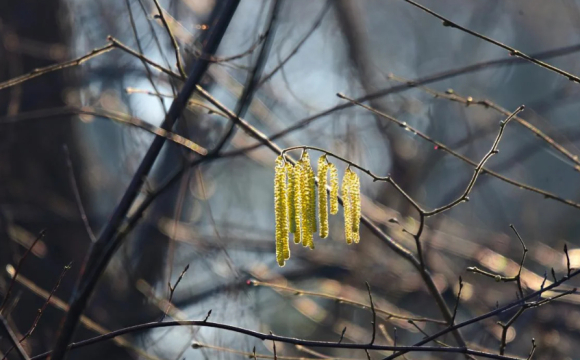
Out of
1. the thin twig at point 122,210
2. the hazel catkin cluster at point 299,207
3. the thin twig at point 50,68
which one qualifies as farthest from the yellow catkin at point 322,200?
the thin twig at point 50,68

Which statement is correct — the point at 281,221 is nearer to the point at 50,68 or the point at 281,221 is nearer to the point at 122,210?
the point at 122,210

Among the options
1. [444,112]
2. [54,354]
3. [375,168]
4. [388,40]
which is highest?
[388,40]

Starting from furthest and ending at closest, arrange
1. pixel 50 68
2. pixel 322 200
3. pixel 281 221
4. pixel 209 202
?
pixel 209 202 < pixel 50 68 < pixel 322 200 < pixel 281 221

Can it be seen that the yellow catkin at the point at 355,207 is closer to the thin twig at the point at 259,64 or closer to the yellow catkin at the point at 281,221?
the yellow catkin at the point at 281,221

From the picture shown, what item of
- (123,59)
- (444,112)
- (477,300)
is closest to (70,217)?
(123,59)

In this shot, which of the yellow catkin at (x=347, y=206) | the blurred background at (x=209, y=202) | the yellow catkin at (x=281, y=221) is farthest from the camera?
the blurred background at (x=209, y=202)

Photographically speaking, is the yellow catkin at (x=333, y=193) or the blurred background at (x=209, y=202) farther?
the blurred background at (x=209, y=202)

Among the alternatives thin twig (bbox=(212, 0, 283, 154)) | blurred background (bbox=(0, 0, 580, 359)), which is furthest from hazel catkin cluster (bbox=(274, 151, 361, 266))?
blurred background (bbox=(0, 0, 580, 359))

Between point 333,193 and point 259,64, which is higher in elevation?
point 259,64

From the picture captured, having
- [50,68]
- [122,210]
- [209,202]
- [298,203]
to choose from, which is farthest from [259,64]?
[209,202]

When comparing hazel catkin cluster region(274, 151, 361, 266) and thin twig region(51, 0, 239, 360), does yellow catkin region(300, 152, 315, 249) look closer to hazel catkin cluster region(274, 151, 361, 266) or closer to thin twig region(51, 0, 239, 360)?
hazel catkin cluster region(274, 151, 361, 266)

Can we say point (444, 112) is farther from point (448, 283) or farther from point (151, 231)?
point (151, 231)
